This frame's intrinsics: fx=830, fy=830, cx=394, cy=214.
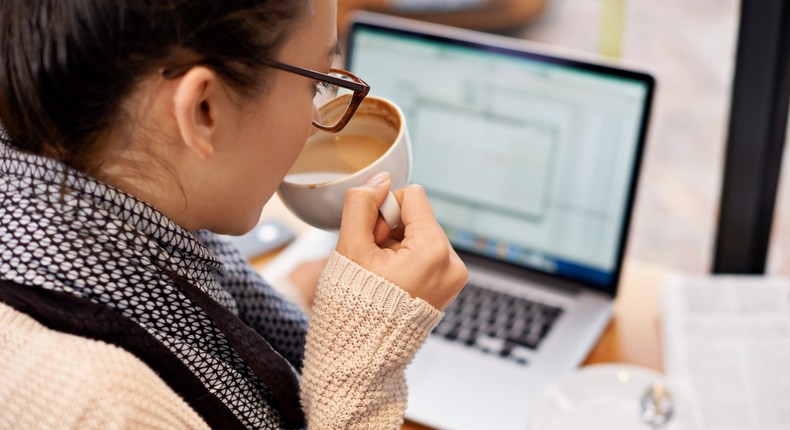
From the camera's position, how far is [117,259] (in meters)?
0.56

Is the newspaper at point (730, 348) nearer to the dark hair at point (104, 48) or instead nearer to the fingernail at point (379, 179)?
the fingernail at point (379, 179)

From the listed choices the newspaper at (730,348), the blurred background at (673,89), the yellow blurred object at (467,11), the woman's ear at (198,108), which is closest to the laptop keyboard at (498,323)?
the newspaper at (730,348)

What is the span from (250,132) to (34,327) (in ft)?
0.61

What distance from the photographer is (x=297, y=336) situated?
2.61 feet

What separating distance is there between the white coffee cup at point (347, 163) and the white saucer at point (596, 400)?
0.30m

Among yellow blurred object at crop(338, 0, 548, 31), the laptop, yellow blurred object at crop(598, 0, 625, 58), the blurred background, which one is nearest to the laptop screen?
the laptop

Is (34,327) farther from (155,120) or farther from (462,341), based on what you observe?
(462,341)

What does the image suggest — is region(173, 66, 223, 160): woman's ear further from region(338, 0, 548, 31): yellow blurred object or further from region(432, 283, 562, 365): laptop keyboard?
region(338, 0, 548, 31): yellow blurred object

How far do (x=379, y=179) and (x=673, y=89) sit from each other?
2.07 meters

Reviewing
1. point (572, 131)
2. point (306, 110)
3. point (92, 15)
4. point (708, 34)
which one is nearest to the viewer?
point (92, 15)

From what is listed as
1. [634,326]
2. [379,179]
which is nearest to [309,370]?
[379,179]

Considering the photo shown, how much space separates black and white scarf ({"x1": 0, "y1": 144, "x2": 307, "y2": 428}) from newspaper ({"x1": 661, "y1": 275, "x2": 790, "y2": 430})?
0.47m

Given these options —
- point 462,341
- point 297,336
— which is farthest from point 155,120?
point 462,341

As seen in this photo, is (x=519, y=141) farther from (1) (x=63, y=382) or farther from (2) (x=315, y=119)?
(1) (x=63, y=382)
